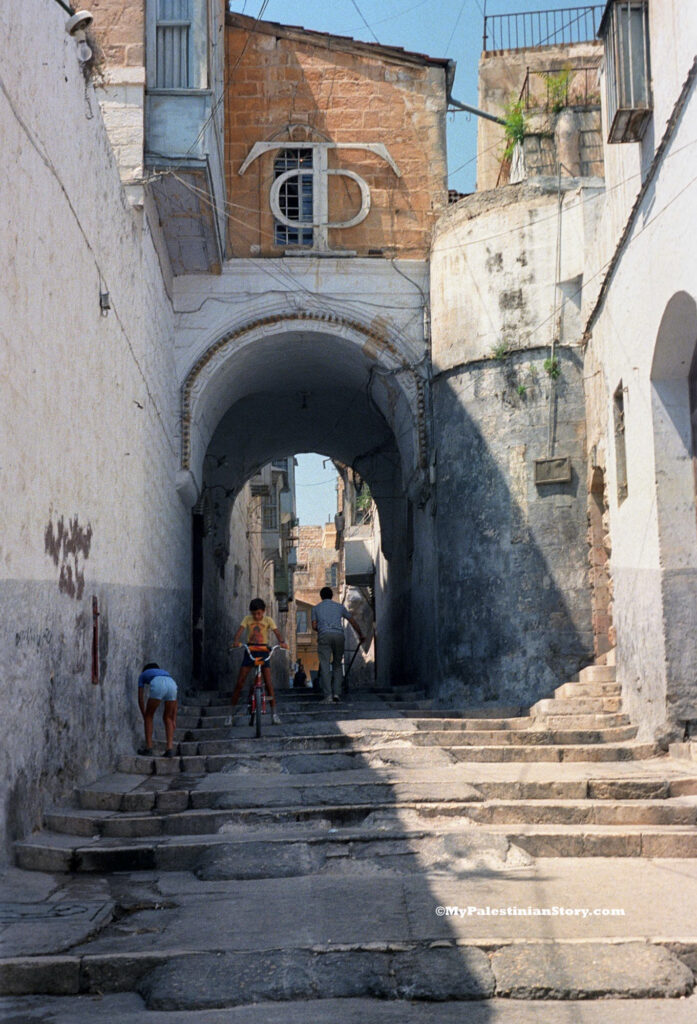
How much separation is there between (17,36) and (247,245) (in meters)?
7.60

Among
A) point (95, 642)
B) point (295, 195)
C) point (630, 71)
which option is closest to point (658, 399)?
point (630, 71)

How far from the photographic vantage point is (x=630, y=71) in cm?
812

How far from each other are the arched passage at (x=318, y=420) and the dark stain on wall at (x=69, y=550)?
5422mm

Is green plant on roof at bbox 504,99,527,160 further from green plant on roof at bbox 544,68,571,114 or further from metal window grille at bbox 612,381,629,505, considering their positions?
metal window grille at bbox 612,381,629,505

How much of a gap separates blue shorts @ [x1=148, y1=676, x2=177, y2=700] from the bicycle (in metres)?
0.77

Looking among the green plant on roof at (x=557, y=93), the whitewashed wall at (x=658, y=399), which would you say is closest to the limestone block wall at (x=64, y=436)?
the whitewashed wall at (x=658, y=399)

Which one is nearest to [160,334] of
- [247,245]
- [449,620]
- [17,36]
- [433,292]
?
[247,245]

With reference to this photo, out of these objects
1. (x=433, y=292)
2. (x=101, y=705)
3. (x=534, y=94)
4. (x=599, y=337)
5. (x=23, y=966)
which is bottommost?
(x=23, y=966)

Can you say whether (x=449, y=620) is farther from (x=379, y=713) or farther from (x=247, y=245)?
(x=247, y=245)

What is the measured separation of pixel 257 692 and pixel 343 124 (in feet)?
24.5

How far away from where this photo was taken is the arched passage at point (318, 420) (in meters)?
13.5

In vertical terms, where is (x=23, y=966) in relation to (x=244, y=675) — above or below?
below

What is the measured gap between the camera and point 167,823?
6.64m

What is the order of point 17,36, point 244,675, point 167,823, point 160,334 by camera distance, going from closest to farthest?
point 17,36
point 167,823
point 244,675
point 160,334
